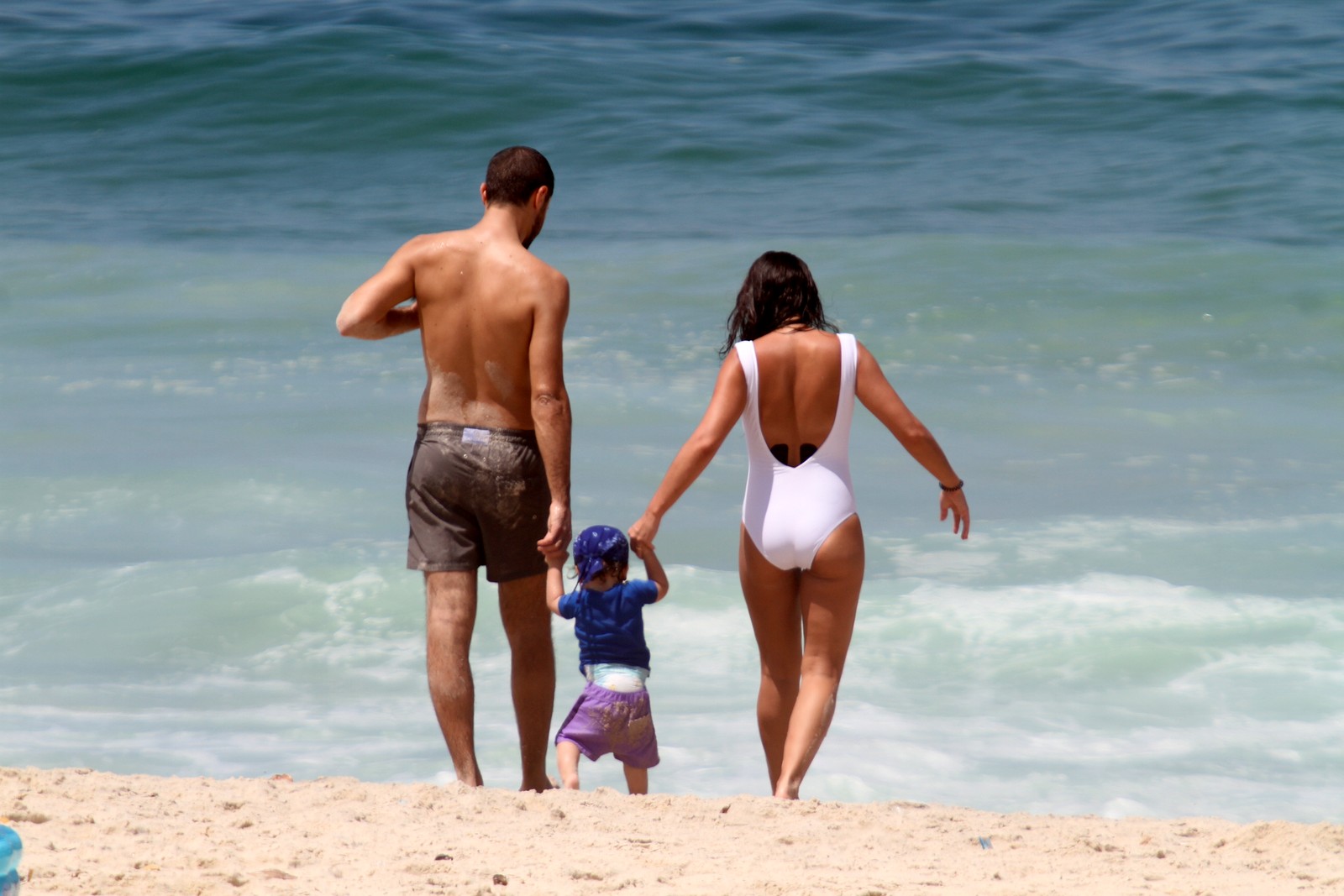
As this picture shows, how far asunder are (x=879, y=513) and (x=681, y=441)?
1650mm

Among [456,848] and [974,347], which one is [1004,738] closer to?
[456,848]

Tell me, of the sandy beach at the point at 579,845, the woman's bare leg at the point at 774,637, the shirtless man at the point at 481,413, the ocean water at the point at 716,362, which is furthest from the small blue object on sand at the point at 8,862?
the ocean water at the point at 716,362

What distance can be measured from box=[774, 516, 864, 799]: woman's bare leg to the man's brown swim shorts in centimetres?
73

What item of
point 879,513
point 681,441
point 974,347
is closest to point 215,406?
point 681,441

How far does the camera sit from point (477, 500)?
151 inches

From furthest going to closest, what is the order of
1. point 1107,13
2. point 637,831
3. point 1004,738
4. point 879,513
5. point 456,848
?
point 1107,13 < point 879,513 < point 1004,738 < point 637,831 < point 456,848

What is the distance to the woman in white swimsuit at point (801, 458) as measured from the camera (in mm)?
3732

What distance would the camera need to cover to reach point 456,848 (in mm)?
3137

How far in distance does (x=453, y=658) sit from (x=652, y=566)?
0.62 meters

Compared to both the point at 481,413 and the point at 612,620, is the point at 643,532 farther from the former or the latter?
the point at 481,413

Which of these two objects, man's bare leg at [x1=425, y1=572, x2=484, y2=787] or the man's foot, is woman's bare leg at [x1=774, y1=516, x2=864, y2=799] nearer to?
the man's foot

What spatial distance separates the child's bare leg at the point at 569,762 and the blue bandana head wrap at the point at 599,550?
1.53ft

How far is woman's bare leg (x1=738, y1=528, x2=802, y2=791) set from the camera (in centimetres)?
386

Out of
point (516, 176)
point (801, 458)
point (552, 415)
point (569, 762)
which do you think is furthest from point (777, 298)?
point (569, 762)
